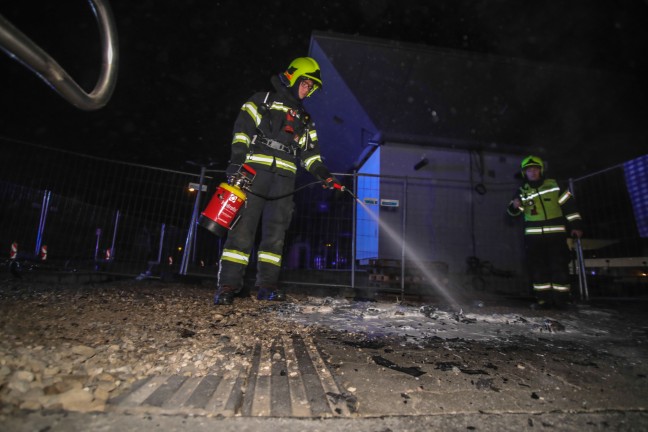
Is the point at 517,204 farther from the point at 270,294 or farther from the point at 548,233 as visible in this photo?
the point at 270,294

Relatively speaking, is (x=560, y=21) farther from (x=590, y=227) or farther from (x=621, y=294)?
(x=621, y=294)

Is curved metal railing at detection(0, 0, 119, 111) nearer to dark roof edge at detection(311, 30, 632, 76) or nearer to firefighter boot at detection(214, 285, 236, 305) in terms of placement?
firefighter boot at detection(214, 285, 236, 305)

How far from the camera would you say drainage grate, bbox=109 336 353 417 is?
1.03 m

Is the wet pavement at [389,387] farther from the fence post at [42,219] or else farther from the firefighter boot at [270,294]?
the fence post at [42,219]

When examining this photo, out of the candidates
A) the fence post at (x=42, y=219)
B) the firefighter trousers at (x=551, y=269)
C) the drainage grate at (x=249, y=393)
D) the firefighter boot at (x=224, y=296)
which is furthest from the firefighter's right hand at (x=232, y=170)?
the fence post at (x=42, y=219)

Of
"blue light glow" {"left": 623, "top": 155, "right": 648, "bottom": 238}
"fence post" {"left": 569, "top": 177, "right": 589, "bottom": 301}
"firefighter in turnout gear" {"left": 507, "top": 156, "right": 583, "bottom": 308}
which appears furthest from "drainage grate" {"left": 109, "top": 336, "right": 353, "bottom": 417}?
"blue light glow" {"left": 623, "top": 155, "right": 648, "bottom": 238}

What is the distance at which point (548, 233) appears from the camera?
15.5ft

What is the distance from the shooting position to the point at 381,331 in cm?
236

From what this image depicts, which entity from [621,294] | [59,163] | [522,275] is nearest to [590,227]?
[621,294]

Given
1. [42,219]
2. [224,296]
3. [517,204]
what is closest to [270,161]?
[224,296]

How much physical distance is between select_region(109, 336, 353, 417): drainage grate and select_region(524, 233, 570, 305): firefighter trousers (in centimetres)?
461

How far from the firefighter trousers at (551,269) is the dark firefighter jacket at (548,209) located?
0.15m

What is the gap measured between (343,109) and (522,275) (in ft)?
24.7

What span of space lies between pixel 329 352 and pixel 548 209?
4.78 meters
